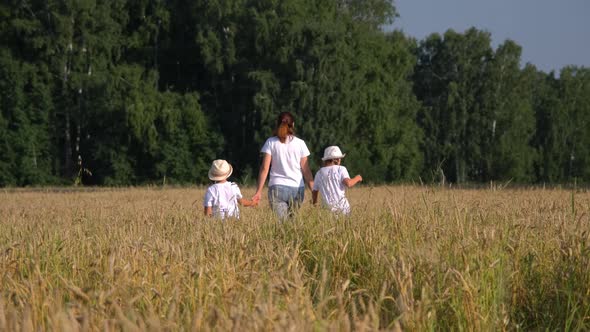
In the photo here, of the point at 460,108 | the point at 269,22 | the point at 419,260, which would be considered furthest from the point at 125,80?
the point at 419,260

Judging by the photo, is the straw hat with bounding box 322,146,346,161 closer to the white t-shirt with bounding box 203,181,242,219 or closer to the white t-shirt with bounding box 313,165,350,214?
the white t-shirt with bounding box 313,165,350,214

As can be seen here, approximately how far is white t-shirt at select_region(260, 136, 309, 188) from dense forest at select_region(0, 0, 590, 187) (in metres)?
29.2

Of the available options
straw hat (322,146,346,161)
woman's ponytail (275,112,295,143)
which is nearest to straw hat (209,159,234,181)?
woman's ponytail (275,112,295,143)

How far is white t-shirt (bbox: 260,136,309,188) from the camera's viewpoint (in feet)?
29.1

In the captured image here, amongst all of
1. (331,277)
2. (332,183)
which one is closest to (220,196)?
(332,183)

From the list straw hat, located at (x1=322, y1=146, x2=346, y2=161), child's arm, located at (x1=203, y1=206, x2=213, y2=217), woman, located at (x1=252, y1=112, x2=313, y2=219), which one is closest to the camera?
child's arm, located at (x1=203, y1=206, x2=213, y2=217)

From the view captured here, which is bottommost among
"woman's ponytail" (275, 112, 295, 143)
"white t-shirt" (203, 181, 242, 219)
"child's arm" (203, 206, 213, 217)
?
"child's arm" (203, 206, 213, 217)

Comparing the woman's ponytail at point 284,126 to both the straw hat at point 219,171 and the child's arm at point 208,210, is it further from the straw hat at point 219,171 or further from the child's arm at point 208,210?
the child's arm at point 208,210

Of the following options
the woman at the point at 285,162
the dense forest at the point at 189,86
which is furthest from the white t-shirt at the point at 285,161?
the dense forest at the point at 189,86

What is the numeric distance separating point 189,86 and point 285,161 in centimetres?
3925

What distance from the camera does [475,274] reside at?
4238 millimetres

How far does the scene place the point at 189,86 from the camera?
47438mm

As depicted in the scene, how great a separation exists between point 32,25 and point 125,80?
5.02 meters

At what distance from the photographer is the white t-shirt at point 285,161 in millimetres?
8859
